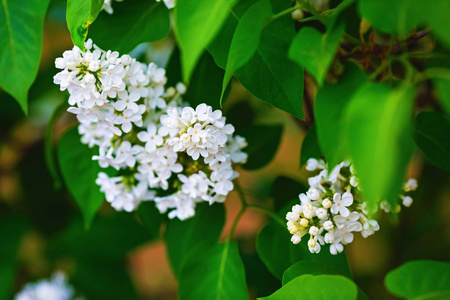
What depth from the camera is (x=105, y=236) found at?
1.24 meters

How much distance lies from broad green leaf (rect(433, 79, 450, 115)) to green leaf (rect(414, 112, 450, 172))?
238mm

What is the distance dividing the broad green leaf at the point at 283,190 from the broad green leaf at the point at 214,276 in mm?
132

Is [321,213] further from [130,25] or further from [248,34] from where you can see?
[130,25]

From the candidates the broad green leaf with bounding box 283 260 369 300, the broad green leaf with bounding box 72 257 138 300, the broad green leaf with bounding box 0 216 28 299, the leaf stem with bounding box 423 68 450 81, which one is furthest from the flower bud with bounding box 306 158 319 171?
the broad green leaf with bounding box 0 216 28 299

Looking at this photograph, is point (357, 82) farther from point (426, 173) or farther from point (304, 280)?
point (426, 173)

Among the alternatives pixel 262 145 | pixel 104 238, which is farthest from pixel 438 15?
pixel 104 238

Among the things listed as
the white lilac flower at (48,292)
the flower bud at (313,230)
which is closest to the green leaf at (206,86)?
the flower bud at (313,230)

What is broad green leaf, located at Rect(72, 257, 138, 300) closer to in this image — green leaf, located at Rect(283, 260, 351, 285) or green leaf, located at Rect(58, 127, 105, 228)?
green leaf, located at Rect(58, 127, 105, 228)

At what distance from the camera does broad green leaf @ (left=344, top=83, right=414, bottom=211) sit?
0.31 m

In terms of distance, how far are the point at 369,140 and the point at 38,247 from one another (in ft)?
4.36

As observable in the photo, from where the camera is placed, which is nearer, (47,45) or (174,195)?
(174,195)

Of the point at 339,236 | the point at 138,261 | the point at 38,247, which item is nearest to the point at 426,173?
the point at 339,236

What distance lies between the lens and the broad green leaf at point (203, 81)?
0.70 meters

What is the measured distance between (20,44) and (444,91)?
55cm
